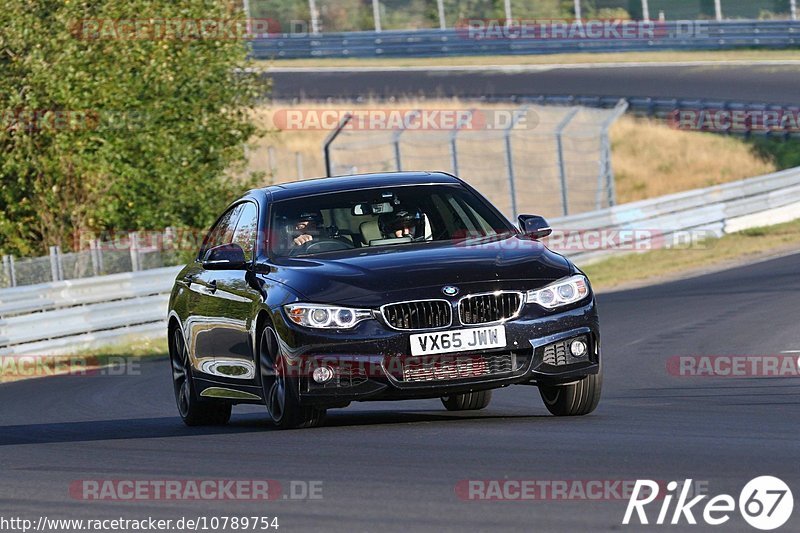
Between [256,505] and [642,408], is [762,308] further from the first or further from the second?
[256,505]

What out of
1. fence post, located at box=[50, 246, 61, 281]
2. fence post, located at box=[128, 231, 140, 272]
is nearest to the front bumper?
fence post, located at box=[50, 246, 61, 281]

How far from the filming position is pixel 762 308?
17.2 metres

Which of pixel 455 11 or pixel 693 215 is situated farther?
pixel 455 11

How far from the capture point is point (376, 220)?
10.0m

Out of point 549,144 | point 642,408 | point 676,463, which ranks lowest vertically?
point 549,144

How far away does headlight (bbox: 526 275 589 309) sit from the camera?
29.1ft

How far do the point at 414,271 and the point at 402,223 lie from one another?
1226mm

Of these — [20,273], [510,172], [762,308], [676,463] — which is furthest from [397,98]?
[676,463]

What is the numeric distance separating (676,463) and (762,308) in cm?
1055

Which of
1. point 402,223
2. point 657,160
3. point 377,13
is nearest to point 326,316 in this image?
point 402,223

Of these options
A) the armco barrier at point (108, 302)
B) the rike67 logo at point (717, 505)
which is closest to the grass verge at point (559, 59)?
the armco barrier at point (108, 302)

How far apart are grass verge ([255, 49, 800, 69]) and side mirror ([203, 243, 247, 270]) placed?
3817 cm

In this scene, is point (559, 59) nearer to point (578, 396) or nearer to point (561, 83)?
point (561, 83)

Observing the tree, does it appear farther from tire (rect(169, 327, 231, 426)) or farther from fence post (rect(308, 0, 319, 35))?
fence post (rect(308, 0, 319, 35))
